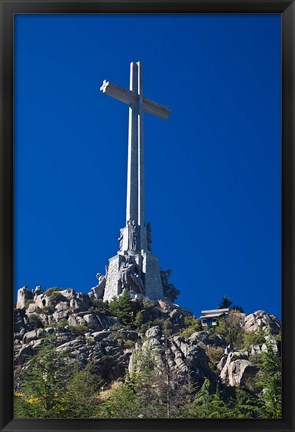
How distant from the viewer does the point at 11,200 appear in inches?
80.6

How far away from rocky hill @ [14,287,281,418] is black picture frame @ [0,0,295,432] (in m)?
3.39

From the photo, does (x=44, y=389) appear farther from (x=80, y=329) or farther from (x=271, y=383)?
(x=80, y=329)

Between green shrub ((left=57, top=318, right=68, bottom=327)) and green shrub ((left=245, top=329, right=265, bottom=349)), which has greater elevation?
green shrub ((left=57, top=318, right=68, bottom=327))

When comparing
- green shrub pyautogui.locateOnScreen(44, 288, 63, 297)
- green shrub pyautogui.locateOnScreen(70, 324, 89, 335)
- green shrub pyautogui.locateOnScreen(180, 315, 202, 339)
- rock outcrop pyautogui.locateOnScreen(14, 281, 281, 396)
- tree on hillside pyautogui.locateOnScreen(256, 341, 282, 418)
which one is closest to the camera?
tree on hillside pyautogui.locateOnScreen(256, 341, 282, 418)

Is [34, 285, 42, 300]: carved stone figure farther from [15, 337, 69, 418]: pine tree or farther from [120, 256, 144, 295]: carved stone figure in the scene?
[15, 337, 69, 418]: pine tree

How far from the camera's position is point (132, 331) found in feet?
28.8

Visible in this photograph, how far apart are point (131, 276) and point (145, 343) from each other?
7.87 feet

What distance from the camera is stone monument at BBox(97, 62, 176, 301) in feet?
32.8

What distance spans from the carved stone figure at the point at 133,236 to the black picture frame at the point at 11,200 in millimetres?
8185

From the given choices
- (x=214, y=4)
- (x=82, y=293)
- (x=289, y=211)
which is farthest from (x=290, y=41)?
(x=82, y=293)

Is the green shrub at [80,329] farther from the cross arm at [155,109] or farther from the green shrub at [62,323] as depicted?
the cross arm at [155,109]

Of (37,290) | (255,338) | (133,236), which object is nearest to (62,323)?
(37,290)

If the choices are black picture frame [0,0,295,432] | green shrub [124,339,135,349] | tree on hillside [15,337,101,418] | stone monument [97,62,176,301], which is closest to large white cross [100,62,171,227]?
stone monument [97,62,176,301]

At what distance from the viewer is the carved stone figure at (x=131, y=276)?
980 cm
